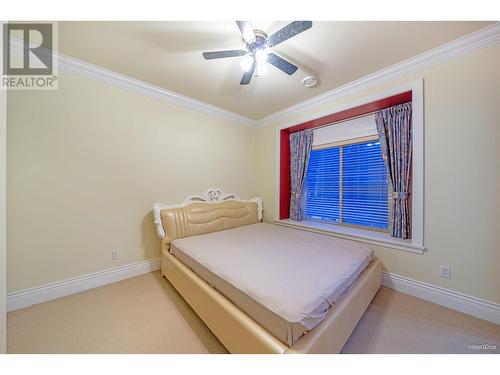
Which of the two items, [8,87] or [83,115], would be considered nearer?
[8,87]

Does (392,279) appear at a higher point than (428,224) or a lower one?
lower

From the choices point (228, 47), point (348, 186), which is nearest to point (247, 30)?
point (228, 47)

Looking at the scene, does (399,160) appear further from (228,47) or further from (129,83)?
(129,83)

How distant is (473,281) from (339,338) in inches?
61.0

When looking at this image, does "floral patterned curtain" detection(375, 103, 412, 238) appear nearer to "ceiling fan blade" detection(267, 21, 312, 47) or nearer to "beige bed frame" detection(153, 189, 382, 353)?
"beige bed frame" detection(153, 189, 382, 353)

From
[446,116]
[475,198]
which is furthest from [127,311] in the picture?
[446,116]

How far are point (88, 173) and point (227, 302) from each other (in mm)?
2129

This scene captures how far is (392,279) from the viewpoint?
214 cm

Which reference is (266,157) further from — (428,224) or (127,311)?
(127,311)

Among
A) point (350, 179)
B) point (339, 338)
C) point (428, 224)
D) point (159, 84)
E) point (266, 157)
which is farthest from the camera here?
point (266, 157)

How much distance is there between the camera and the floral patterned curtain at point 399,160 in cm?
215

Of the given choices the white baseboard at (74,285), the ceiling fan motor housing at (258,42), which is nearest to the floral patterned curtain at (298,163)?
the ceiling fan motor housing at (258,42)

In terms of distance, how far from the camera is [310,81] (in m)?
2.34

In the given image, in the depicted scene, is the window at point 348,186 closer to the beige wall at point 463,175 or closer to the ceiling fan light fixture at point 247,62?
the beige wall at point 463,175
